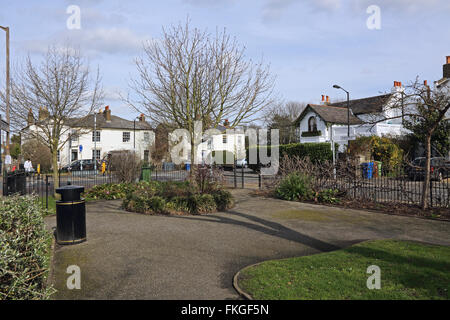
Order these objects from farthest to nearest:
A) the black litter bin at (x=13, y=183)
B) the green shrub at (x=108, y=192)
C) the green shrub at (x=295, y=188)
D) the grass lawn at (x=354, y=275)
→ the green shrub at (x=108, y=192)
the green shrub at (x=295, y=188)
the black litter bin at (x=13, y=183)
the grass lawn at (x=354, y=275)

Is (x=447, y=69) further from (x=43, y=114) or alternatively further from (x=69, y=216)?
(x=69, y=216)

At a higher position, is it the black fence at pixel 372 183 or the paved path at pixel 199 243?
the black fence at pixel 372 183

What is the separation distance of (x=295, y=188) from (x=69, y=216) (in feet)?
26.4

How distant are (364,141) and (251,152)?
39.2 feet

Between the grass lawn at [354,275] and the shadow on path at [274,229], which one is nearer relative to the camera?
the grass lawn at [354,275]

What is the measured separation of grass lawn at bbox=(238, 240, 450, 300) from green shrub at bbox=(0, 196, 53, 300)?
2.47m

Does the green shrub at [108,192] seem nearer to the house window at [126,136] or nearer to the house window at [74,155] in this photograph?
the house window at [74,155]

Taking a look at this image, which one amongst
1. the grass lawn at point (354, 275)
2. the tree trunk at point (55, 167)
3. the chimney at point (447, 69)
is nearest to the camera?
the grass lawn at point (354, 275)

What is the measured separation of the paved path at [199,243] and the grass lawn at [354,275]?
1.58 ft

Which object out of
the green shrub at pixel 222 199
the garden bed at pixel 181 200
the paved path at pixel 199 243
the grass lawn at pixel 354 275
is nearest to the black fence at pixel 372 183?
the paved path at pixel 199 243

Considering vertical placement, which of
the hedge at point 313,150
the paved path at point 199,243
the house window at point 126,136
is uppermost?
the house window at point 126,136

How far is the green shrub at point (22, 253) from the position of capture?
3178 mm

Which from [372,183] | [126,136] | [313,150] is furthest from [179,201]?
[126,136]
